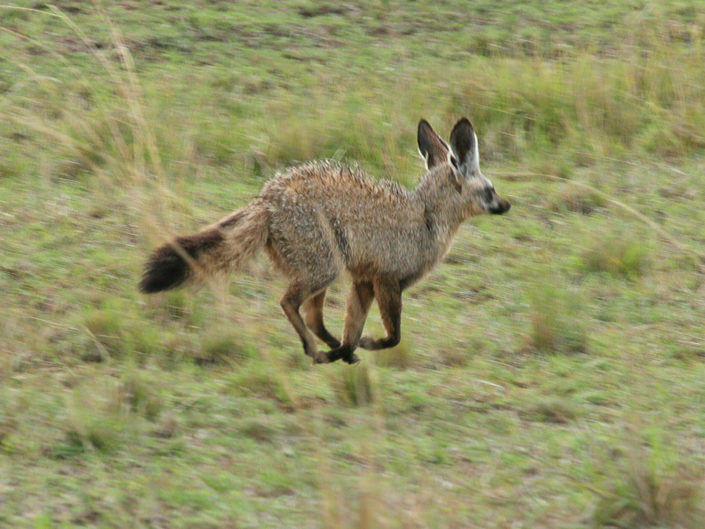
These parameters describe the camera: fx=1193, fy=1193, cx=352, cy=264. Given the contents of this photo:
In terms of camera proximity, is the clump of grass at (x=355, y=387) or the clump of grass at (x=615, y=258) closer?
the clump of grass at (x=355, y=387)

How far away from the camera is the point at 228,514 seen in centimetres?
489

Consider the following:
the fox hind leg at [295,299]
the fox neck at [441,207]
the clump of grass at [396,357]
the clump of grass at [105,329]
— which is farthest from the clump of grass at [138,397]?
the fox neck at [441,207]

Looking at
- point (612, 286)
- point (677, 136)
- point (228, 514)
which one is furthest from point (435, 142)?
point (677, 136)

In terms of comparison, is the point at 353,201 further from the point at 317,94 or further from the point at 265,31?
the point at 265,31

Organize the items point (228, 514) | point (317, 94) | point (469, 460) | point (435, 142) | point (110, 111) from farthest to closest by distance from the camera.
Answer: point (317, 94)
point (110, 111)
point (435, 142)
point (469, 460)
point (228, 514)

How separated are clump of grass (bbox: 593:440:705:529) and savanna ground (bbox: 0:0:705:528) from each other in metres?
0.02

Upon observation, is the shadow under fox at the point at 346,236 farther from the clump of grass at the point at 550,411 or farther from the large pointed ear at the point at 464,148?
the clump of grass at the point at 550,411

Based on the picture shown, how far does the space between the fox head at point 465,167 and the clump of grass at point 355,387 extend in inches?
49.7

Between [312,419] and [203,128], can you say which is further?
[203,128]

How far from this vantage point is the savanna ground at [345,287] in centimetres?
520

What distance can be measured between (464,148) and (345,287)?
1601 millimetres

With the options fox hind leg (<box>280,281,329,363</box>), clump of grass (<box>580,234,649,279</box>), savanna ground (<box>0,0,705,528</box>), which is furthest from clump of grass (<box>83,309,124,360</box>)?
clump of grass (<box>580,234,649,279</box>)

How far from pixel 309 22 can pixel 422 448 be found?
23.6 feet

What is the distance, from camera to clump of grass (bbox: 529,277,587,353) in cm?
717
